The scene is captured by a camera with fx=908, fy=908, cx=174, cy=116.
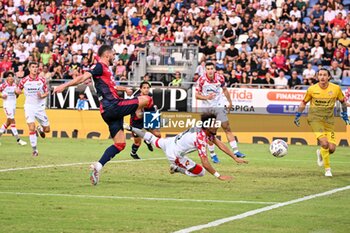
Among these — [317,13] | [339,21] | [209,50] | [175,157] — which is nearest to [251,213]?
[175,157]

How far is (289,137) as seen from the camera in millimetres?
31844

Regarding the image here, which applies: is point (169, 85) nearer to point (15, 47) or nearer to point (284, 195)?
point (15, 47)

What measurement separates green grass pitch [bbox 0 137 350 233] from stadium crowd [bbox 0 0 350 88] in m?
12.8

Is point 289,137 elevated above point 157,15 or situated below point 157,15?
below

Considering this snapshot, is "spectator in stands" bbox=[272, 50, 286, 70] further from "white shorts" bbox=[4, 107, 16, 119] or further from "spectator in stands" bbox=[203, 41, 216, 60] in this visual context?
"white shorts" bbox=[4, 107, 16, 119]

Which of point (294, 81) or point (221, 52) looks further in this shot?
point (221, 52)

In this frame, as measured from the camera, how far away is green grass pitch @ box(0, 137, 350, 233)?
38.8 feet

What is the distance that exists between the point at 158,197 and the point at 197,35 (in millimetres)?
24570

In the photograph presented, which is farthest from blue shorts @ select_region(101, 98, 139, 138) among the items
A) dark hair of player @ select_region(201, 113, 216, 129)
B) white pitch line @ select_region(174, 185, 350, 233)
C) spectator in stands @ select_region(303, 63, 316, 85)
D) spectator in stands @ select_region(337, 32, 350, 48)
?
spectator in stands @ select_region(337, 32, 350, 48)

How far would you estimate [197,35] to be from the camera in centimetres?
3900

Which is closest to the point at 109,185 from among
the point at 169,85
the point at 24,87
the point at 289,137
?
the point at 24,87

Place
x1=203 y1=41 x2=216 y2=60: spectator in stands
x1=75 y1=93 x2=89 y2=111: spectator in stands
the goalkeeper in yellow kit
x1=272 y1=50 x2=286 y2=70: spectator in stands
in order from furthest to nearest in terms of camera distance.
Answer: x1=203 y1=41 x2=216 y2=60: spectator in stands < x1=272 y1=50 x2=286 y2=70: spectator in stands < x1=75 y1=93 x2=89 y2=111: spectator in stands < the goalkeeper in yellow kit

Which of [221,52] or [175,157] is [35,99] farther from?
[221,52]

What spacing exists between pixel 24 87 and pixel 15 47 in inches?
663
